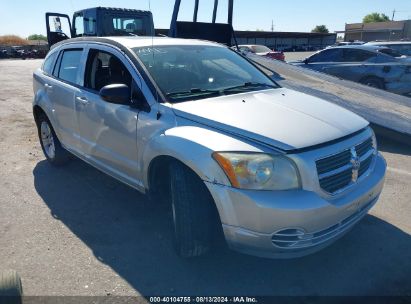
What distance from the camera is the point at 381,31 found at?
217 feet

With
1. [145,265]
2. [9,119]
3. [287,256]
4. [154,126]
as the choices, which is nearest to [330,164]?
[287,256]

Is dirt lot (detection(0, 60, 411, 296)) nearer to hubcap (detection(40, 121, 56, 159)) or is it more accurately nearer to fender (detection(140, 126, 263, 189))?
hubcap (detection(40, 121, 56, 159))

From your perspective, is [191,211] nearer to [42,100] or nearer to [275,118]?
[275,118]

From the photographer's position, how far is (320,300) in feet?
8.61

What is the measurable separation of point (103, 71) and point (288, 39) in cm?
6619

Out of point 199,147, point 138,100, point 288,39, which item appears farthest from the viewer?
point 288,39

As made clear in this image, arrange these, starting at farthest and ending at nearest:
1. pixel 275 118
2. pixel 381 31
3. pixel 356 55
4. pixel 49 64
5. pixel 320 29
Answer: pixel 320 29 < pixel 381 31 < pixel 356 55 < pixel 49 64 < pixel 275 118

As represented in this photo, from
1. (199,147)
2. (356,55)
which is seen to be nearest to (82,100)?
(199,147)

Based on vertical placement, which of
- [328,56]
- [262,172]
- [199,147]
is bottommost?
[262,172]

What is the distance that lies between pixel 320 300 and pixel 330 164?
3.14 ft

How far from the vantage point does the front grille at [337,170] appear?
8.41ft

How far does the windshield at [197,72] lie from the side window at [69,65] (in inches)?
43.0

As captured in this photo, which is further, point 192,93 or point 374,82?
point 374,82

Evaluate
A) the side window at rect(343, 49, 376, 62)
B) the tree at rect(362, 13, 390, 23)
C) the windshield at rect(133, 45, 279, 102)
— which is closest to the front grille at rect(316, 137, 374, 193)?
the windshield at rect(133, 45, 279, 102)
